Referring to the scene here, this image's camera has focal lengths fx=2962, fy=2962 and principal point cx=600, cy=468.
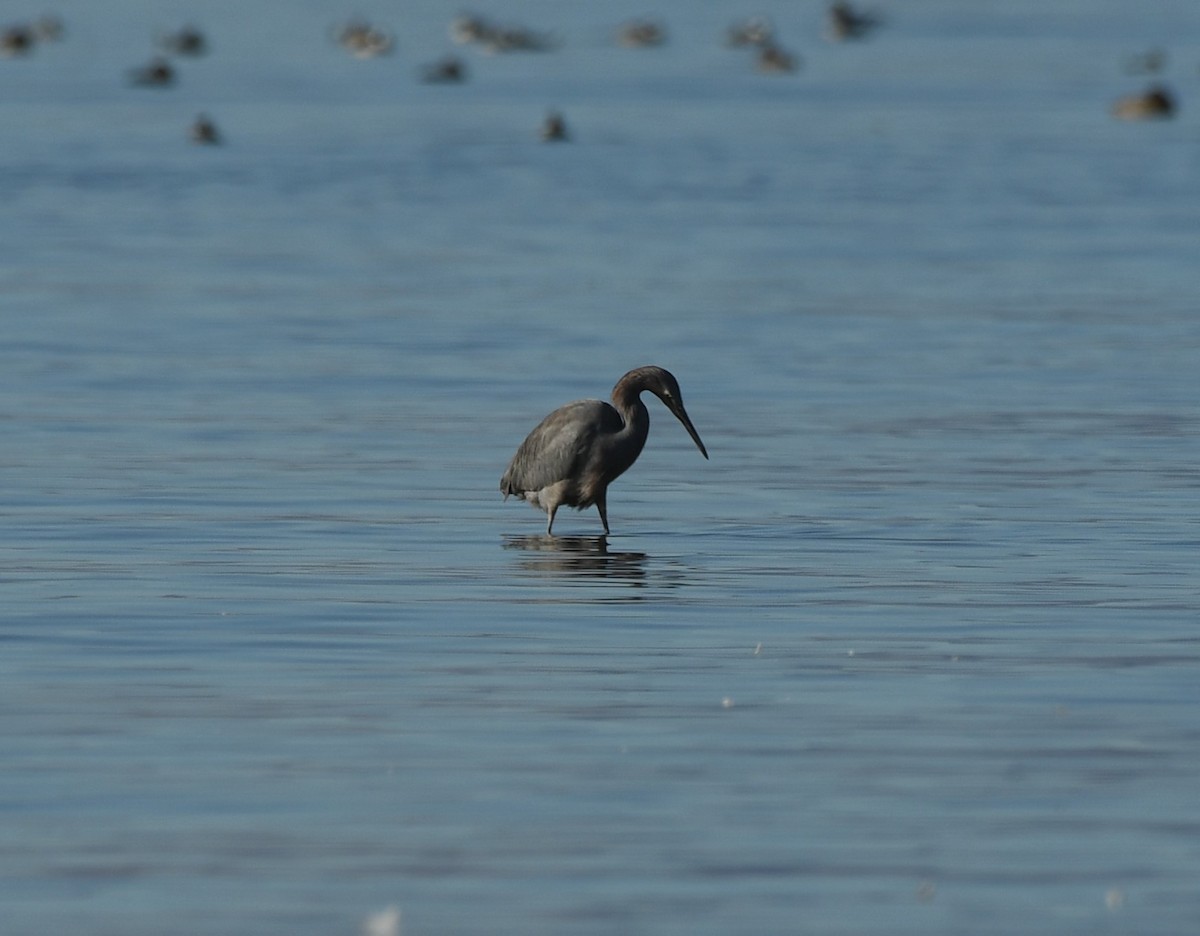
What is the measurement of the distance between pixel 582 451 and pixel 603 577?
1842mm

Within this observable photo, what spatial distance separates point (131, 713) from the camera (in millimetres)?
11102

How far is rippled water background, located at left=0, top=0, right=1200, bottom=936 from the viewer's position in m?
8.95

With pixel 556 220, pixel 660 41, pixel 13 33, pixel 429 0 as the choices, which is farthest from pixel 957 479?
pixel 429 0

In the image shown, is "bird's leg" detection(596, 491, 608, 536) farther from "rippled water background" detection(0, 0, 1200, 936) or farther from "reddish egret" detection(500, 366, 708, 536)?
"rippled water background" detection(0, 0, 1200, 936)

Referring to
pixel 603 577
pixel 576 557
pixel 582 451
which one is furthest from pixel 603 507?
pixel 603 577

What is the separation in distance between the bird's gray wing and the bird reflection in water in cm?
37

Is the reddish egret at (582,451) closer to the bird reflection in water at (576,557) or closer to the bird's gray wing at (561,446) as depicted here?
the bird's gray wing at (561,446)

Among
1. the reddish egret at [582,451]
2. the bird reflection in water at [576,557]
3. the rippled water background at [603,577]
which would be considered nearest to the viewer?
the rippled water background at [603,577]

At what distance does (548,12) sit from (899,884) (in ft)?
491

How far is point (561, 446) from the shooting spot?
16859mm

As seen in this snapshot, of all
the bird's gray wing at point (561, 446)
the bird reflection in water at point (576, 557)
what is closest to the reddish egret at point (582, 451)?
the bird's gray wing at point (561, 446)

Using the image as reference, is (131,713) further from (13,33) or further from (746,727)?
(13,33)

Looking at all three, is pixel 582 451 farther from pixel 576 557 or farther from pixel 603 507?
pixel 576 557

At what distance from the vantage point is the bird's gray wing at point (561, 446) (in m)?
16.8
